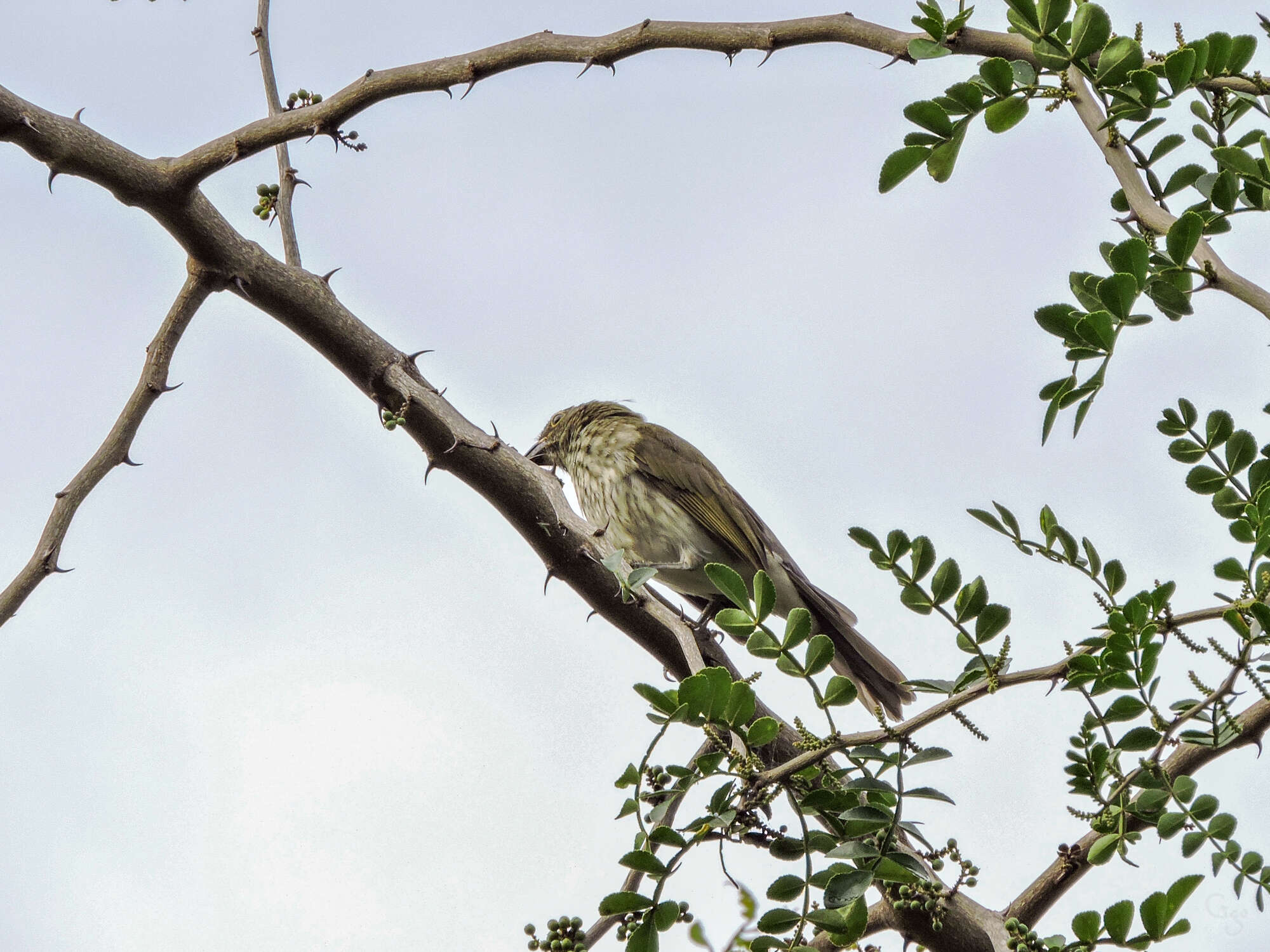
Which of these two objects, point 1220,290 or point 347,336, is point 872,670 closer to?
point 347,336

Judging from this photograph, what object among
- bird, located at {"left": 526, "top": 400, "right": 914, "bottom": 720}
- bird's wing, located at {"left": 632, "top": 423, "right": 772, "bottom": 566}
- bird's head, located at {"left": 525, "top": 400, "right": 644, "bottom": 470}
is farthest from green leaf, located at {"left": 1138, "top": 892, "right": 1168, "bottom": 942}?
bird's head, located at {"left": 525, "top": 400, "right": 644, "bottom": 470}

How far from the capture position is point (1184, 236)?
2.11 meters

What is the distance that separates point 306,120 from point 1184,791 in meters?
2.56

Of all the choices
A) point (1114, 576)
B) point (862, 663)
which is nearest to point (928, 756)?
point (1114, 576)

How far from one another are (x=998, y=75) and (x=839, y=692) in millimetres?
1123

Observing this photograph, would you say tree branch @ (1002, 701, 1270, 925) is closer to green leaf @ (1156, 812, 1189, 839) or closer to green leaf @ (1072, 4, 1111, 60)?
green leaf @ (1156, 812, 1189, 839)

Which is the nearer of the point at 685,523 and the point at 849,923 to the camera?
the point at 849,923

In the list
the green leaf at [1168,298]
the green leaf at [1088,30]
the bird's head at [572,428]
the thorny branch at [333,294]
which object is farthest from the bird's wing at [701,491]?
the green leaf at [1088,30]

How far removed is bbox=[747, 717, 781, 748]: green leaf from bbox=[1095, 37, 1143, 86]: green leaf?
1288 millimetres

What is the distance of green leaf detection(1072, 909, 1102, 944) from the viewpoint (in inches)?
79.7

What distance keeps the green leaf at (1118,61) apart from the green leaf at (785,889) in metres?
1.53

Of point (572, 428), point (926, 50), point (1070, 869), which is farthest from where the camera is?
point (572, 428)

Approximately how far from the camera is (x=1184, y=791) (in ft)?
7.29

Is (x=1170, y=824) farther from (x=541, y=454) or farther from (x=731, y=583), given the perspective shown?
(x=541, y=454)
